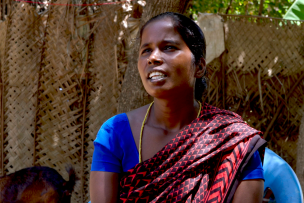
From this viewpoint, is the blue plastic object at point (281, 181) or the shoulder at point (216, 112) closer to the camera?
the shoulder at point (216, 112)

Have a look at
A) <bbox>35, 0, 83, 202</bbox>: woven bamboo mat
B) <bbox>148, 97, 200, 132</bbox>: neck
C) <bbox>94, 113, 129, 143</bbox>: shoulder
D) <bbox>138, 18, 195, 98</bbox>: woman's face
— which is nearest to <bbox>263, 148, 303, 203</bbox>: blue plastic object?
<bbox>148, 97, 200, 132</bbox>: neck

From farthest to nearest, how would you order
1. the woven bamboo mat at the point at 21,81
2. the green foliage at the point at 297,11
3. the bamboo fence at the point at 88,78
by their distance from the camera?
→ the green foliage at the point at 297,11
the woven bamboo mat at the point at 21,81
the bamboo fence at the point at 88,78

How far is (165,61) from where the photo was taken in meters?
1.49

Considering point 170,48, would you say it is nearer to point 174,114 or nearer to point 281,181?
point 174,114

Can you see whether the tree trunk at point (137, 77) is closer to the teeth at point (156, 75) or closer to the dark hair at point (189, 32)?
the dark hair at point (189, 32)

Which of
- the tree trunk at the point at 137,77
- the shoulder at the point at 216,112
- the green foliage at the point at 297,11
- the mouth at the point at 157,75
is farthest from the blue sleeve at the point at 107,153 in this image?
the green foliage at the point at 297,11

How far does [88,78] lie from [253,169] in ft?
7.81

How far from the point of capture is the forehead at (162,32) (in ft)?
5.02

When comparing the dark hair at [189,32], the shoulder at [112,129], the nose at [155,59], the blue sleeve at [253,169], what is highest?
the dark hair at [189,32]

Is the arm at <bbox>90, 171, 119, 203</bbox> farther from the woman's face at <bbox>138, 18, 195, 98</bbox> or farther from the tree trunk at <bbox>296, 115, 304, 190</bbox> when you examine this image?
the tree trunk at <bbox>296, 115, 304, 190</bbox>

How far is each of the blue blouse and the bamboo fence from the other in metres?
1.67

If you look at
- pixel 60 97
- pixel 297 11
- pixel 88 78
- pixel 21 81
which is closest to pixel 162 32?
pixel 88 78

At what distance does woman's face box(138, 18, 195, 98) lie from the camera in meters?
1.48

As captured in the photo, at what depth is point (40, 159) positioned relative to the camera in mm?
3482
